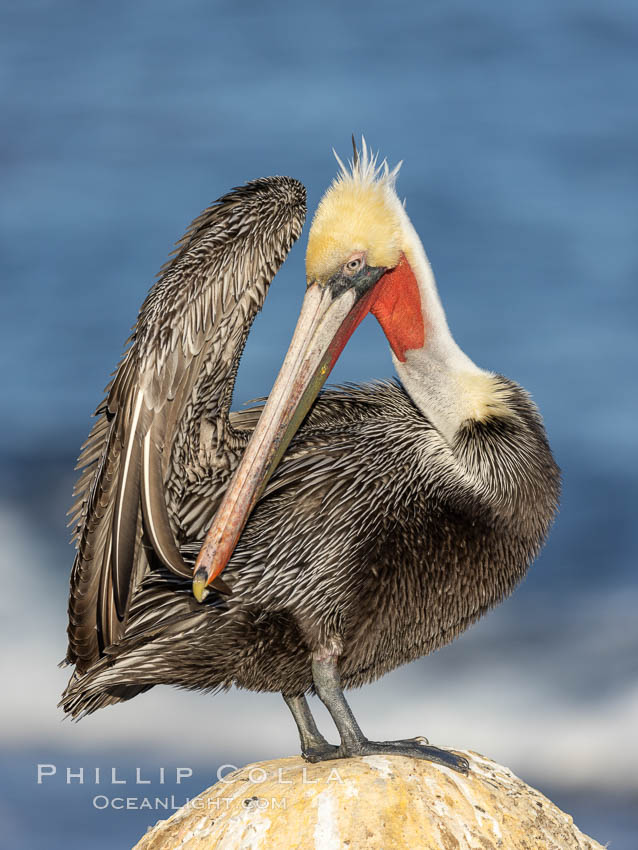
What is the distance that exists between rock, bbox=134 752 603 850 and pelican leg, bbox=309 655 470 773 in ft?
0.14

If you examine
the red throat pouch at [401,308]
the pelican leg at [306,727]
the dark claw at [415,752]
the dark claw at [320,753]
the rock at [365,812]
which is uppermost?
the red throat pouch at [401,308]

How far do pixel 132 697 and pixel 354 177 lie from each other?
2870 millimetres

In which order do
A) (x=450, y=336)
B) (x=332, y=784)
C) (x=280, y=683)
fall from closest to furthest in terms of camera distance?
(x=332, y=784) < (x=280, y=683) < (x=450, y=336)

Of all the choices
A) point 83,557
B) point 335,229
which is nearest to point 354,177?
point 335,229

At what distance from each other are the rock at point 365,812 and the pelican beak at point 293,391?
1127 millimetres

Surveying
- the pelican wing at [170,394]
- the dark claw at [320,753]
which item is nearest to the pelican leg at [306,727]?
the dark claw at [320,753]

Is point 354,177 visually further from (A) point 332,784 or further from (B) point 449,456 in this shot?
(A) point 332,784

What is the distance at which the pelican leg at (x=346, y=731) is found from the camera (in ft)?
17.6

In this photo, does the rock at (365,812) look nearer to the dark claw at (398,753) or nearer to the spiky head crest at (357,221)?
the dark claw at (398,753)

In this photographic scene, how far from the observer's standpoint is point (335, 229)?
215 inches

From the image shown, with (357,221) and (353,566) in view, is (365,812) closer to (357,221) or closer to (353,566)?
(353,566)

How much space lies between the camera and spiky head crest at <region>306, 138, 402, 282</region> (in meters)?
5.47

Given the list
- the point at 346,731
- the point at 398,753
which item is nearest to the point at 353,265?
the point at 346,731

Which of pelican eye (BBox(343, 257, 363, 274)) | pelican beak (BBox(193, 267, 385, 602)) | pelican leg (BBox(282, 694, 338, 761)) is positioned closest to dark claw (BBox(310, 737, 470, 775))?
pelican leg (BBox(282, 694, 338, 761))
